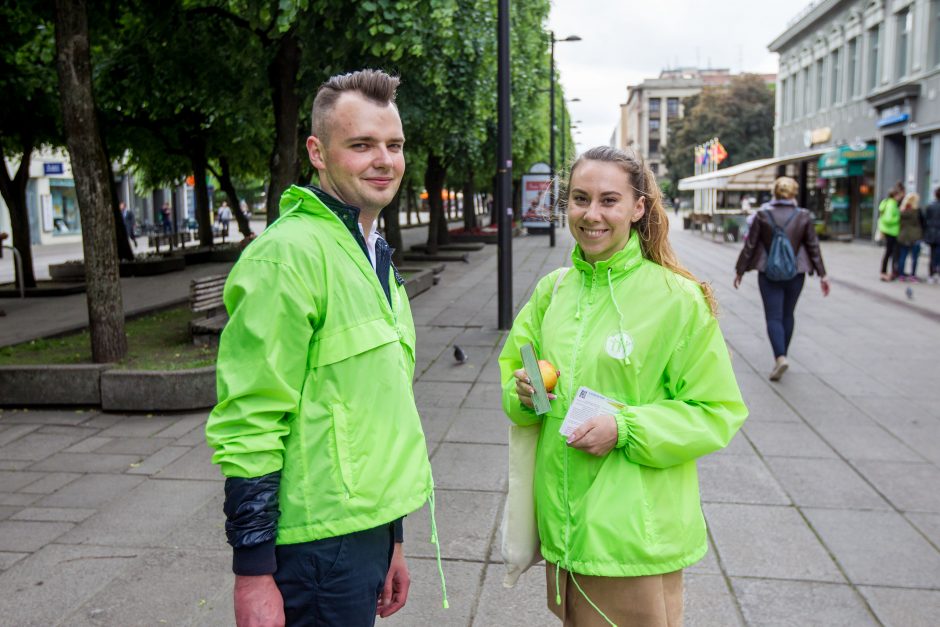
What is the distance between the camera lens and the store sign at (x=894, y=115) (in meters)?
27.6

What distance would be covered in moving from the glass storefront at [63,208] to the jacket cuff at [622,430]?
143 ft

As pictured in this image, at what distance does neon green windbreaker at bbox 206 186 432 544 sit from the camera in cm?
174

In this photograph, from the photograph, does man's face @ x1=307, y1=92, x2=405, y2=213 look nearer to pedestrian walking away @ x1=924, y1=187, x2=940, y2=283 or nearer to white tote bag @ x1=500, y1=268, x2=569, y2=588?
white tote bag @ x1=500, y1=268, x2=569, y2=588

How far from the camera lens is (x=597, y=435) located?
208 cm

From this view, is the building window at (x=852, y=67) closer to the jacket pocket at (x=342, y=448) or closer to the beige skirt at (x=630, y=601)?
the beige skirt at (x=630, y=601)

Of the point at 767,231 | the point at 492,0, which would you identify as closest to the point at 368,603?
the point at 767,231

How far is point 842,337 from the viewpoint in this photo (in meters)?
10.6

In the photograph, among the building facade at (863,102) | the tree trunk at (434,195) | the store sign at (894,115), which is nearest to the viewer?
the tree trunk at (434,195)

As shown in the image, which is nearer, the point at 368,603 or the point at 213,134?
the point at 368,603

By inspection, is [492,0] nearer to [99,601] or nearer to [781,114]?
[99,601]

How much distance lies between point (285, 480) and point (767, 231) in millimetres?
6801

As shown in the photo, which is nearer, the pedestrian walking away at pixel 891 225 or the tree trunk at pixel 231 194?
the pedestrian walking away at pixel 891 225

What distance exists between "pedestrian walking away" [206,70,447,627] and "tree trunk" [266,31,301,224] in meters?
9.13

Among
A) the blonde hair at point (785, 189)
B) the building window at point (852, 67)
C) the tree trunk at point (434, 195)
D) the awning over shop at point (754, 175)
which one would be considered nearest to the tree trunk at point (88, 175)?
the blonde hair at point (785, 189)
